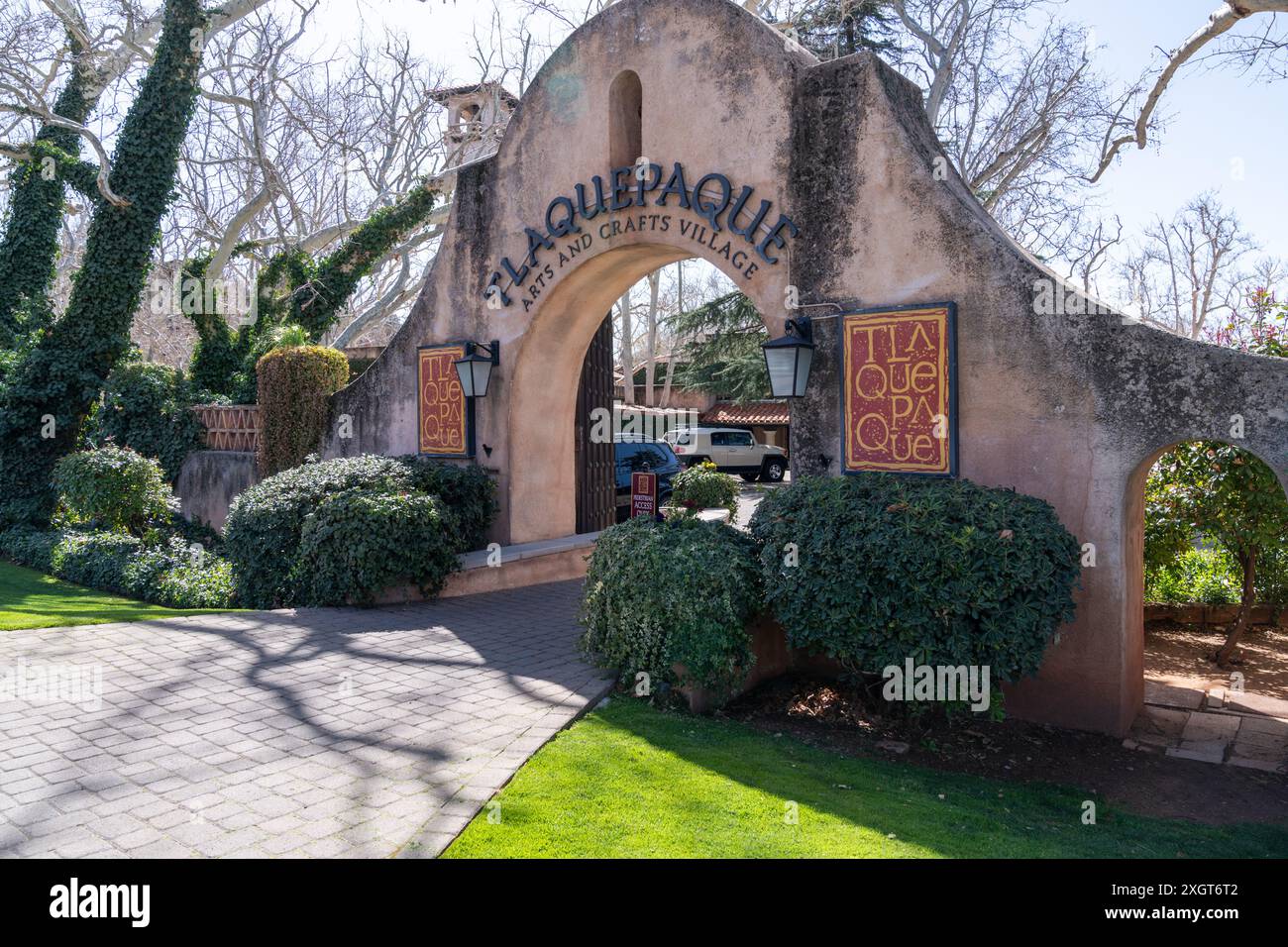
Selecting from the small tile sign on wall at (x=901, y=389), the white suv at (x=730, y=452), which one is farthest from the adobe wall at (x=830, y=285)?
the white suv at (x=730, y=452)

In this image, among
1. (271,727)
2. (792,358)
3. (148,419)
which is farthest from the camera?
(148,419)

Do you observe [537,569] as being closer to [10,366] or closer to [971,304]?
[971,304]

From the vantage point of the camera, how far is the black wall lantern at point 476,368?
33.8 feet

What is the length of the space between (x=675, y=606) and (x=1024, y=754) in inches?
103

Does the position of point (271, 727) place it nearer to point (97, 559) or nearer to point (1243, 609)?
point (97, 559)

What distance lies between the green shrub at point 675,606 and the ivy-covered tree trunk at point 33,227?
16.2 m

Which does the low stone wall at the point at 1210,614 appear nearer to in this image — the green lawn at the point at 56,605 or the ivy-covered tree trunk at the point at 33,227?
the green lawn at the point at 56,605

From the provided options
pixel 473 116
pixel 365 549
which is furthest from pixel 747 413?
pixel 365 549

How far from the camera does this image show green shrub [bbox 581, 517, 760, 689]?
6.05 metres

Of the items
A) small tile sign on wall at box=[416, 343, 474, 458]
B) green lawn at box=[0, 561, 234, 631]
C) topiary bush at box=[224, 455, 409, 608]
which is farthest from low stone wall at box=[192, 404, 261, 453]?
topiary bush at box=[224, 455, 409, 608]

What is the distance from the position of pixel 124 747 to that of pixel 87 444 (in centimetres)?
1311

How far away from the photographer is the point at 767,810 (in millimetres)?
4402
